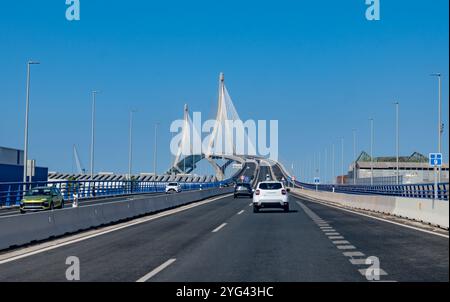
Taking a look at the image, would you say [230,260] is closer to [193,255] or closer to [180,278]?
[193,255]

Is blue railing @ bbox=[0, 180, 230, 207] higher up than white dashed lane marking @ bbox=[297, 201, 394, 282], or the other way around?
blue railing @ bbox=[0, 180, 230, 207]

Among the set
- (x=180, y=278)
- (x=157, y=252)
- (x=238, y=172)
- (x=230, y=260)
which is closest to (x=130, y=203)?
(x=157, y=252)

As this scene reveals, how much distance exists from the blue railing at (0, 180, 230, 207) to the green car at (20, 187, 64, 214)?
5007 millimetres

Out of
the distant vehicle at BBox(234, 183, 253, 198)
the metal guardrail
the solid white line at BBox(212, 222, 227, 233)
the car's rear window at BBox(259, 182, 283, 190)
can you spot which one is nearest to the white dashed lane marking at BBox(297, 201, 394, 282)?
the solid white line at BBox(212, 222, 227, 233)

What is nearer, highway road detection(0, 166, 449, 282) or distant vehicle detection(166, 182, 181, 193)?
highway road detection(0, 166, 449, 282)

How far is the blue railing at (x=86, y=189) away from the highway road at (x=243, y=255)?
22133mm

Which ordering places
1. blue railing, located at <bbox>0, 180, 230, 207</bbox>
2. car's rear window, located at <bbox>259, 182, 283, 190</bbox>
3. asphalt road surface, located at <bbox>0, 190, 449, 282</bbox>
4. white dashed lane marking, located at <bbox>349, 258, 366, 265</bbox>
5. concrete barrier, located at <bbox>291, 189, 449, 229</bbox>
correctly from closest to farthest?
1. asphalt road surface, located at <bbox>0, 190, 449, 282</bbox>
2. white dashed lane marking, located at <bbox>349, 258, 366, 265</bbox>
3. concrete barrier, located at <bbox>291, 189, 449, 229</bbox>
4. car's rear window, located at <bbox>259, 182, 283, 190</bbox>
5. blue railing, located at <bbox>0, 180, 230, 207</bbox>

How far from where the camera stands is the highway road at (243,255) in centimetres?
1094

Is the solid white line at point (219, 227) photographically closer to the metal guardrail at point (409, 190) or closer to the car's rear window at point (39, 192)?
the car's rear window at point (39, 192)

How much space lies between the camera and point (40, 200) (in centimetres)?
3300

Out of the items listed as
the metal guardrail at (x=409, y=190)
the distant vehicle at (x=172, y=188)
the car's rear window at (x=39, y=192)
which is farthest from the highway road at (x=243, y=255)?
the distant vehicle at (x=172, y=188)

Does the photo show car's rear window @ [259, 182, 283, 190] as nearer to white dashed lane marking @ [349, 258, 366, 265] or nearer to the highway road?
the highway road

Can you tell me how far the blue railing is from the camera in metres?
41.3

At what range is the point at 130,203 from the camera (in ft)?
92.8
